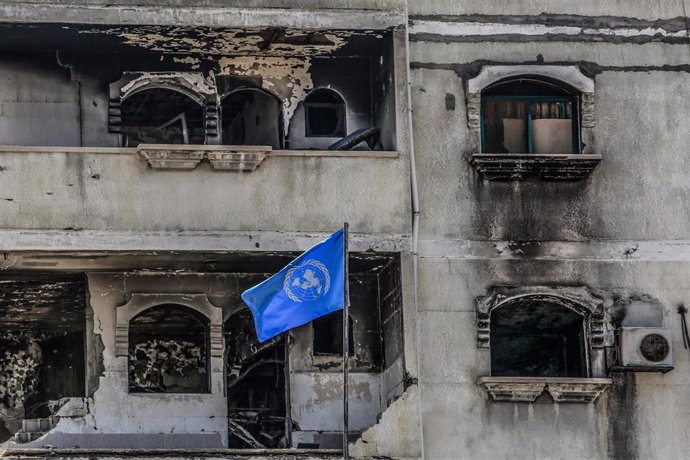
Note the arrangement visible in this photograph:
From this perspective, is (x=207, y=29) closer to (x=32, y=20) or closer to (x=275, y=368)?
(x=32, y=20)

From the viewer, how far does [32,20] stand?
27.9 metres

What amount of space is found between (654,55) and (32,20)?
8447 millimetres

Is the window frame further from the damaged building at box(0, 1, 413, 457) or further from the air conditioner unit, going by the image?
the air conditioner unit

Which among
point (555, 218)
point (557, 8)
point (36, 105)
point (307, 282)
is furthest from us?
point (36, 105)

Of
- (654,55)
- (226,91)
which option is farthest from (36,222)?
(654,55)

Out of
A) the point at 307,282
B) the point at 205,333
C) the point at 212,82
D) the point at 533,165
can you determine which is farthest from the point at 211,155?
the point at 533,165

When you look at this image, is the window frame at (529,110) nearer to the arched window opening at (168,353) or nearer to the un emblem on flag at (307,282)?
the un emblem on flag at (307,282)

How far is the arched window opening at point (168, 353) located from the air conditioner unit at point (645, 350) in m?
5.87

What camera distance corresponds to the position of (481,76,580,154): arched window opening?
96.0 feet

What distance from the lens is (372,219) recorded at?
92.5ft

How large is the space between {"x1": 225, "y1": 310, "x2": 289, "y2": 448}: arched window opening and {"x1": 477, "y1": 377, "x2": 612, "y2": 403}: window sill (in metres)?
3.46

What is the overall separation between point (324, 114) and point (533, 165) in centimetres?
333

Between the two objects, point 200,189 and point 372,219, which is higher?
point 200,189

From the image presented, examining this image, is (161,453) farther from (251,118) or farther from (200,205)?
(251,118)
